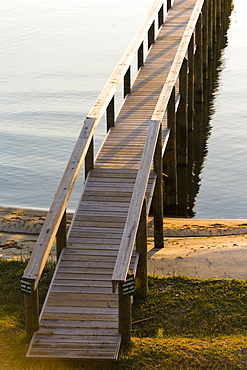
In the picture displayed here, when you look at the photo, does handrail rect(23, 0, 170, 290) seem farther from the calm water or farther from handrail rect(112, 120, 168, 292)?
the calm water

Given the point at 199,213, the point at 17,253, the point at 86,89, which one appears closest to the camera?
the point at 17,253

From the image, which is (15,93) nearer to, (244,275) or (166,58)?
(166,58)

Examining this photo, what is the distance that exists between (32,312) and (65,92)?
1728 centimetres

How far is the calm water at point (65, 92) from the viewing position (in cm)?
1688

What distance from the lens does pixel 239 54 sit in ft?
91.1

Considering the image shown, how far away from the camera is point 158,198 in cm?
1059

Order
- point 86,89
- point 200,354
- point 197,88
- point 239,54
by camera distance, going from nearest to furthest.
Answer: point 200,354, point 197,88, point 86,89, point 239,54

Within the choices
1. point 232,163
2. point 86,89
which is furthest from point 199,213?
point 86,89

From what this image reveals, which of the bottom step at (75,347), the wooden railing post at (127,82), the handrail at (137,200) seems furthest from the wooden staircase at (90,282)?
the wooden railing post at (127,82)

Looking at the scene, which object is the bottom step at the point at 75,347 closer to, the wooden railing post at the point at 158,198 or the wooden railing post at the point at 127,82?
the wooden railing post at the point at 158,198

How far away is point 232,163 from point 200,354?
11.6 metres

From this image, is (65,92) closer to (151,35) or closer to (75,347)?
(151,35)

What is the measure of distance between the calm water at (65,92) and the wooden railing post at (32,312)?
27.5 ft

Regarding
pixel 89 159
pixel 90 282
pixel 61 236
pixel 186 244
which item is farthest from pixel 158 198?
pixel 90 282
